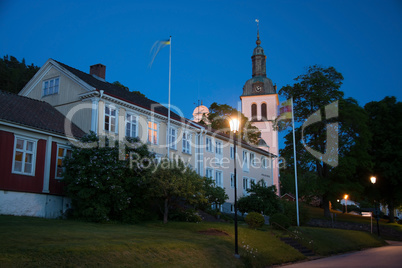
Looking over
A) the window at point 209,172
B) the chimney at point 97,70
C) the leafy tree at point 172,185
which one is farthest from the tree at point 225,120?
the leafy tree at point 172,185

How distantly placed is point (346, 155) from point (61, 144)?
96.0 feet

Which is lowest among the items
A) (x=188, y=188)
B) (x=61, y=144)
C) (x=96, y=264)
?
(x=96, y=264)

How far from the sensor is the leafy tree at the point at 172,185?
22.4 meters

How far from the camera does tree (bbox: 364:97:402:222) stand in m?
42.0

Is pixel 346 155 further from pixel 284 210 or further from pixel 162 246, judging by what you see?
pixel 162 246

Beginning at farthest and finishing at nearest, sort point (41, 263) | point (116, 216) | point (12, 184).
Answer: point (116, 216)
point (12, 184)
point (41, 263)

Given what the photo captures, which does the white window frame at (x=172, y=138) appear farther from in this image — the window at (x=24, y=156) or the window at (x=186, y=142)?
the window at (x=24, y=156)

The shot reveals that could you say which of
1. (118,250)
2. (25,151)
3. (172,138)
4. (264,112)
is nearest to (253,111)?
(264,112)

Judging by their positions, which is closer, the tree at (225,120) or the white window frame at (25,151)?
the white window frame at (25,151)

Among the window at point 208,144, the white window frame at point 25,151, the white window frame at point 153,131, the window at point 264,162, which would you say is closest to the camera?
the white window frame at point 25,151

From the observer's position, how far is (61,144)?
2356 centimetres

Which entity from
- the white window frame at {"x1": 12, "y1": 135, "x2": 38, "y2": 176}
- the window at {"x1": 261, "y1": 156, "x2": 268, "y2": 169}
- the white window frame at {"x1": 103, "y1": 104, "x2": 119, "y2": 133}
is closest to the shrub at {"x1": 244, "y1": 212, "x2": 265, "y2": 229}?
the white window frame at {"x1": 103, "y1": 104, "x2": 119, "y2": 133}

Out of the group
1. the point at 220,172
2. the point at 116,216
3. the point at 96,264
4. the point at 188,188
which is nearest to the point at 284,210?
the point at 220,172

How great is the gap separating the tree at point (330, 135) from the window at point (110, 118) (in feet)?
72.5
